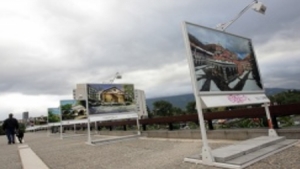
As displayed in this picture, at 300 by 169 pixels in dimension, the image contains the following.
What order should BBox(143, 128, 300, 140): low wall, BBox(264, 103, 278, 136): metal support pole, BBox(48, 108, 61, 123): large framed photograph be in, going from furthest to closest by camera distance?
BBox(48, 108, 61, 123): large framed photograph, BBox(264, 103, 278, 136): metal support pole, BBox(143, 128, 300, 140): low wall

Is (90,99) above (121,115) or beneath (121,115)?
above

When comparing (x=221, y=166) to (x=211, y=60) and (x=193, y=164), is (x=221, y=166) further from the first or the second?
(x=211, y=60)

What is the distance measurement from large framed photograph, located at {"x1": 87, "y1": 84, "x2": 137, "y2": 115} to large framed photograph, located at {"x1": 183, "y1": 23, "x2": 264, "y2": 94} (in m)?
7.65

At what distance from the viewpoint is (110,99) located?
43.5ft

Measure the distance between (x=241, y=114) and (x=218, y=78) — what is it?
74.9 inches

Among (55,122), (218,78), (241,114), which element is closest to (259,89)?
(241,114)

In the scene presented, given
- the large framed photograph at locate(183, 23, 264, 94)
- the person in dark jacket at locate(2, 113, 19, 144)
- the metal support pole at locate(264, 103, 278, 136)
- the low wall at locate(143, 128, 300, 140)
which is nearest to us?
the large framed photograph at locate(183, 23, 264, 94)

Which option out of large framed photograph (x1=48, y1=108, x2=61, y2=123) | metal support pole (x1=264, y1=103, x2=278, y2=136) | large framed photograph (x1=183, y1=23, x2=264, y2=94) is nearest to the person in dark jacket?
large framed photograph (x1=48, y1=108, x2=61, y2=123)

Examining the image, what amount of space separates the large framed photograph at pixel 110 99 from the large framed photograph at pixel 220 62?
7.65 m

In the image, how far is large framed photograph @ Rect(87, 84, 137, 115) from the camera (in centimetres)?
1264

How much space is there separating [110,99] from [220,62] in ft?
26.4

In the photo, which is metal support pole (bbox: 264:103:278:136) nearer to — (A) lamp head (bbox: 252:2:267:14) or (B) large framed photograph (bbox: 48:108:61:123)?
(A) lamp head (bbox: 252:2:267:14)

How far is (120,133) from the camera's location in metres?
15.5

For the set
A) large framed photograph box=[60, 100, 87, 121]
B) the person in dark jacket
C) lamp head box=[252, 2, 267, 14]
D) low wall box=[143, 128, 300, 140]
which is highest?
lamp head box=[252, 2, 267, 14]
